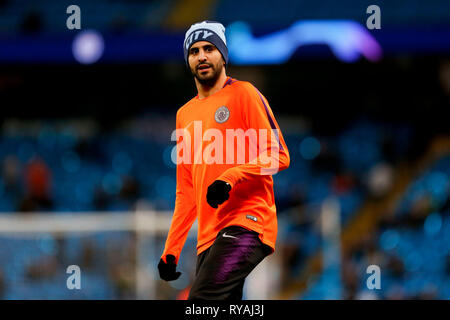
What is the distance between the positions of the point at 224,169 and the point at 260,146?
26cm

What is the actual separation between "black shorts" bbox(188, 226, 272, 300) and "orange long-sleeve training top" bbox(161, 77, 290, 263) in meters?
0.07

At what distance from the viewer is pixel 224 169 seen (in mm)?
4789

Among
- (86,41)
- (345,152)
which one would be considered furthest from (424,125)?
(86,41)

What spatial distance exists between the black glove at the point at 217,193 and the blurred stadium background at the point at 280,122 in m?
6.97

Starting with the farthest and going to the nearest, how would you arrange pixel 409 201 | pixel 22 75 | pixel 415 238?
pixel 22 75 < pixel 409 201 < pixel 415 238

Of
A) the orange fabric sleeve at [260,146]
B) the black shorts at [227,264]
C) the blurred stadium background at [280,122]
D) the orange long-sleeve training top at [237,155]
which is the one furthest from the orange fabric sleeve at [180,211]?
the blurred stadium background at [280,122]

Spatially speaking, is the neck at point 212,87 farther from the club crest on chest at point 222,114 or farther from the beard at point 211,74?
the club crest on chest at point 222,114

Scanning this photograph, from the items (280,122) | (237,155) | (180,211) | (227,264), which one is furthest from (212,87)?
(280,122)

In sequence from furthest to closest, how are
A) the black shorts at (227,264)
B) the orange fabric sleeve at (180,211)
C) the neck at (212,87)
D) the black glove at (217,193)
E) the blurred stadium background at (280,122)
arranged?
1. the blurred stadium background at (280,122)
2. the orange fabric sleeve at (180,211)
3. the neck at (212,87)
4. the black shorts at (227,264)
5. the black glove at (217,193)

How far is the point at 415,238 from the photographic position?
14.3 meters

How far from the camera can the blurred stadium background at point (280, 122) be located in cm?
1180

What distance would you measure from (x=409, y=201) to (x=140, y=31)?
21.0 feet

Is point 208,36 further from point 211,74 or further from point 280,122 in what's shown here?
point 280,122
